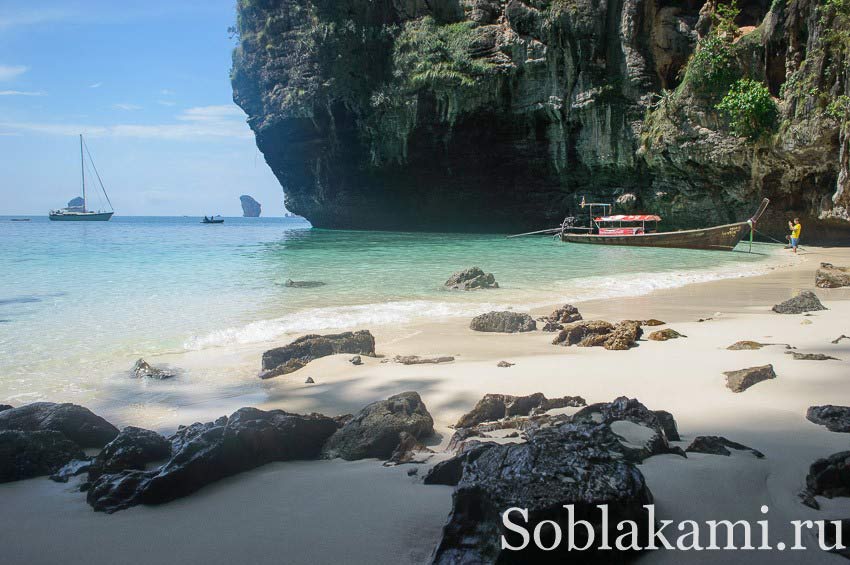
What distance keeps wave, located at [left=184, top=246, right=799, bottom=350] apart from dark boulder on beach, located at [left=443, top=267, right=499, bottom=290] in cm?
39

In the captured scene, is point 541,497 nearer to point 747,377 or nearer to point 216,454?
point 216,454

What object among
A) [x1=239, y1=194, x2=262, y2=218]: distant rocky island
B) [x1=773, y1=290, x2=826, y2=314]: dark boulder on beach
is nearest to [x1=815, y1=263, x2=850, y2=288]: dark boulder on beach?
[x1=773, y1=290, x2=826, y2=314]: dark boulder on beach

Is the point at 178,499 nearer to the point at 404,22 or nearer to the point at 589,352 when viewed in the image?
the point at 589,352

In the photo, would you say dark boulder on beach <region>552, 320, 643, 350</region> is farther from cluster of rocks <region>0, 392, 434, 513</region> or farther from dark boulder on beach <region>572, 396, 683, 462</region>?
cluster of rocks <region>0, 392, 434, 513</region>

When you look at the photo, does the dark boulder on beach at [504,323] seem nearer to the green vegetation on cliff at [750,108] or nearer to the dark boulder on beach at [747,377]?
the dark boulder on beach at [747,377]

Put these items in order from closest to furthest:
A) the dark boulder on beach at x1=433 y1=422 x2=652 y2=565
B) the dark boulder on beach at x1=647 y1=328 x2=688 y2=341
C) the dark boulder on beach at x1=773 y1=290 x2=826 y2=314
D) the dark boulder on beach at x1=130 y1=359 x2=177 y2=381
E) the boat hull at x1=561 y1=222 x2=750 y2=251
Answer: the dark boulder on beach at x1=433 y1=422 x2=652 y2=565, the dark boulder on beach at x1=130 y1=359 x2=177 y2=381, the dark boulder on beach at x1=647 y1=328 x2=688 y2=341, the dark boulder on beach at x1=773 y1=290 x2=826 y2=314, the boat hull at x1=561 y1=222 x2=750 y2=251

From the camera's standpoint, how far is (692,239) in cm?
2123

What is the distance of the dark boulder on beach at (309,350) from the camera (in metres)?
5.23

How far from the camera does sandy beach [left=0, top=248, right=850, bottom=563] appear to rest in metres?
1.99

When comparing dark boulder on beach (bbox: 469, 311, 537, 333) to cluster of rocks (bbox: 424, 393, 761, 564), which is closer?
cluster of rocks (bbox: 424, 393, 761, 564)

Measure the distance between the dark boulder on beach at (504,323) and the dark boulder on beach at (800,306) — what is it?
321cm

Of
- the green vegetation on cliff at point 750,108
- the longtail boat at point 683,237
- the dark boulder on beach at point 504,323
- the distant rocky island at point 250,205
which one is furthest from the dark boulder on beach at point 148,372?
the distant rocky island at point 250,205

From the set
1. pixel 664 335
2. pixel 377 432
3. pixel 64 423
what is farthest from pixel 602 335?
pixel 64 423

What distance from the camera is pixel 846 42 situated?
56.9ft
